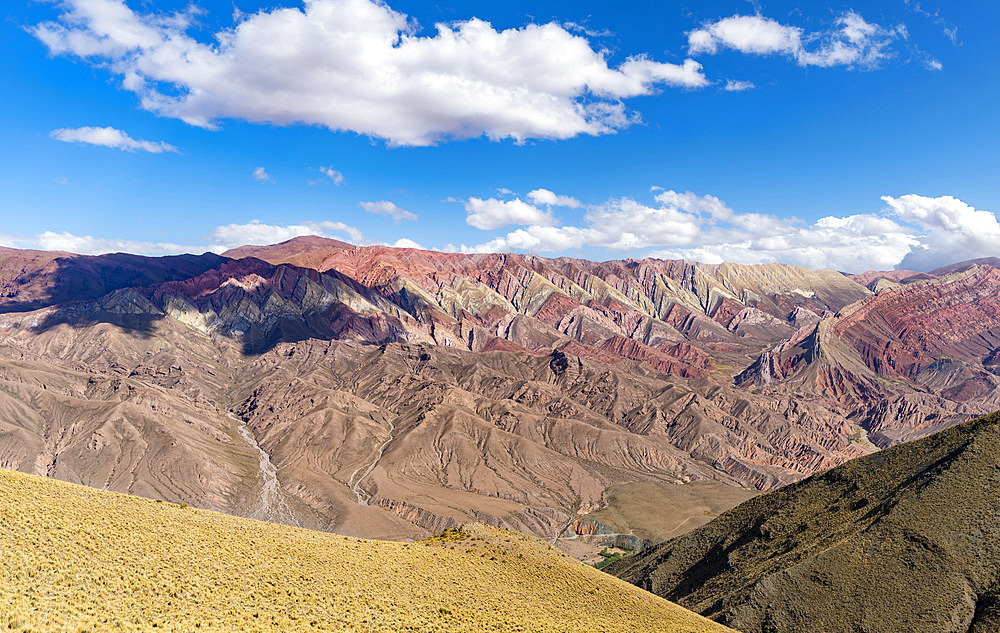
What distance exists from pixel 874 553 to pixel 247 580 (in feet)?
217

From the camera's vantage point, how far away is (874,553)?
195ft

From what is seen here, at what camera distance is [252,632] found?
30.3 metres

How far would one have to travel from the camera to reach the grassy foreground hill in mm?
28906

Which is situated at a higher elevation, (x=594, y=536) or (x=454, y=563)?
(x=454, y=563)

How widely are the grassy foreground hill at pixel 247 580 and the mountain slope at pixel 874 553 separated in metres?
13.0

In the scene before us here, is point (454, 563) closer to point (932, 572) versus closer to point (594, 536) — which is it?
point (932, 572)

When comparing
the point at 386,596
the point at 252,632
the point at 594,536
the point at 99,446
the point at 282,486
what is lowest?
the point at 594,536

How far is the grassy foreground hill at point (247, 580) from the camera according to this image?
28.9 m

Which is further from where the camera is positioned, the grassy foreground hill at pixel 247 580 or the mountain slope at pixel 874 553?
the mountain slope at pixel 874 553

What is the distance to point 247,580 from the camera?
36469mm

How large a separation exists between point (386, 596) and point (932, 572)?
5718 centimetres

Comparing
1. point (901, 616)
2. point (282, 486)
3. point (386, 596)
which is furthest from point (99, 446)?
point (901, 616)

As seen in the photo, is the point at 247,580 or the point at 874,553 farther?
the point at 874,553

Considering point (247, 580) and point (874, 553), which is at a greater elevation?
point (247, 580)
